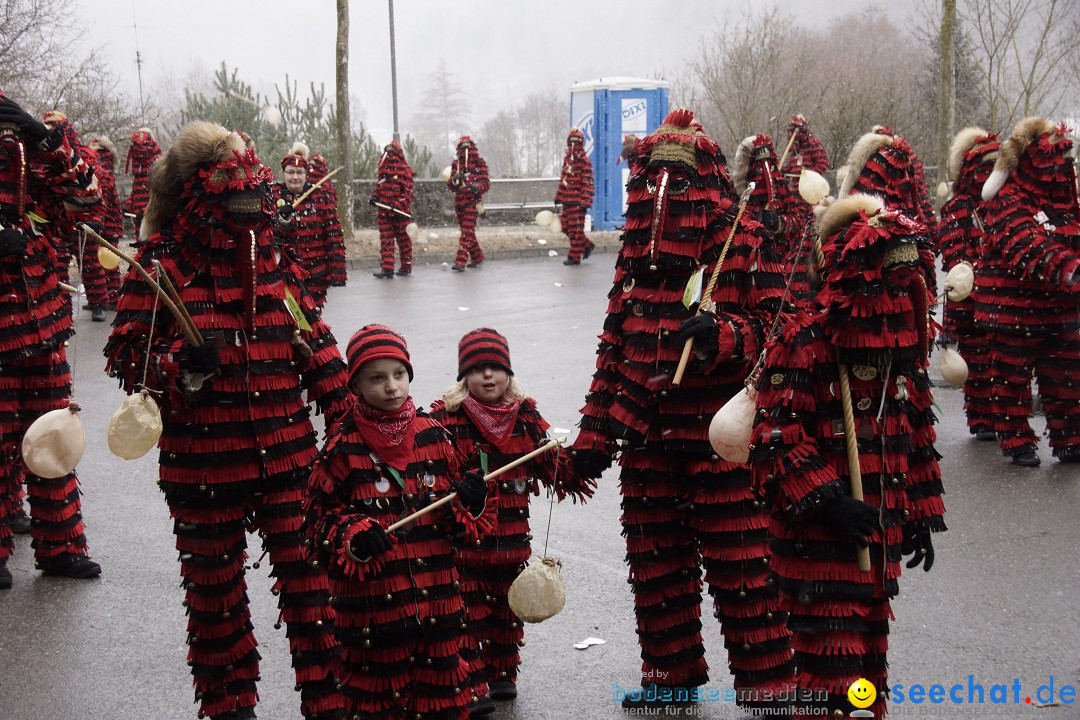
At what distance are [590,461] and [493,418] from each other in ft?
1.42

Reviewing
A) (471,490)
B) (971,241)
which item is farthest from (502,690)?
(971,241)

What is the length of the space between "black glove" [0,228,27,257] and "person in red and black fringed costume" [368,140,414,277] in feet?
42.4

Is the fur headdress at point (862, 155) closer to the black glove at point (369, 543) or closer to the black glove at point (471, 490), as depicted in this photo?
the black glove at point (471, 490)

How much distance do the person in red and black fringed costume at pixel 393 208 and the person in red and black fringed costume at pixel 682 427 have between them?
1441cm

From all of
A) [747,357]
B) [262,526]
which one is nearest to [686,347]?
[747,357]

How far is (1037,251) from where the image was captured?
7012 mm

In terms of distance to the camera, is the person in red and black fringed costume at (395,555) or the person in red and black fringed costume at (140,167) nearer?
the person in red and black fringed costume at (395,555)

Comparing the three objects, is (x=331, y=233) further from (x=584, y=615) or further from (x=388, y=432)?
(x=388, y=432)

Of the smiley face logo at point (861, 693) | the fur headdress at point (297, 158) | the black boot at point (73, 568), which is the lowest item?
the black boot at point (73, 568)

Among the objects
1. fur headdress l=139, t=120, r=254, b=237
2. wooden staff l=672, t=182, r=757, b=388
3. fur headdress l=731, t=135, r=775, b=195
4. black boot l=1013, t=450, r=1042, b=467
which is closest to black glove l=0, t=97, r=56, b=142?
fur headdress l=139, t=120, r=254, b=237

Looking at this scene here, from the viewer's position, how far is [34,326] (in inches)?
218

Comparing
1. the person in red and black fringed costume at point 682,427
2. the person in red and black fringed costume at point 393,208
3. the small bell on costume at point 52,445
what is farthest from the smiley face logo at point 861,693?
the person in red and black fringed costume at point 393,208

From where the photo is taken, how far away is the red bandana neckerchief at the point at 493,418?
14.3ft

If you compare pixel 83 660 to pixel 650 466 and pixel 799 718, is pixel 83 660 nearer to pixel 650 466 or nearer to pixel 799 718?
pixel 650 466
